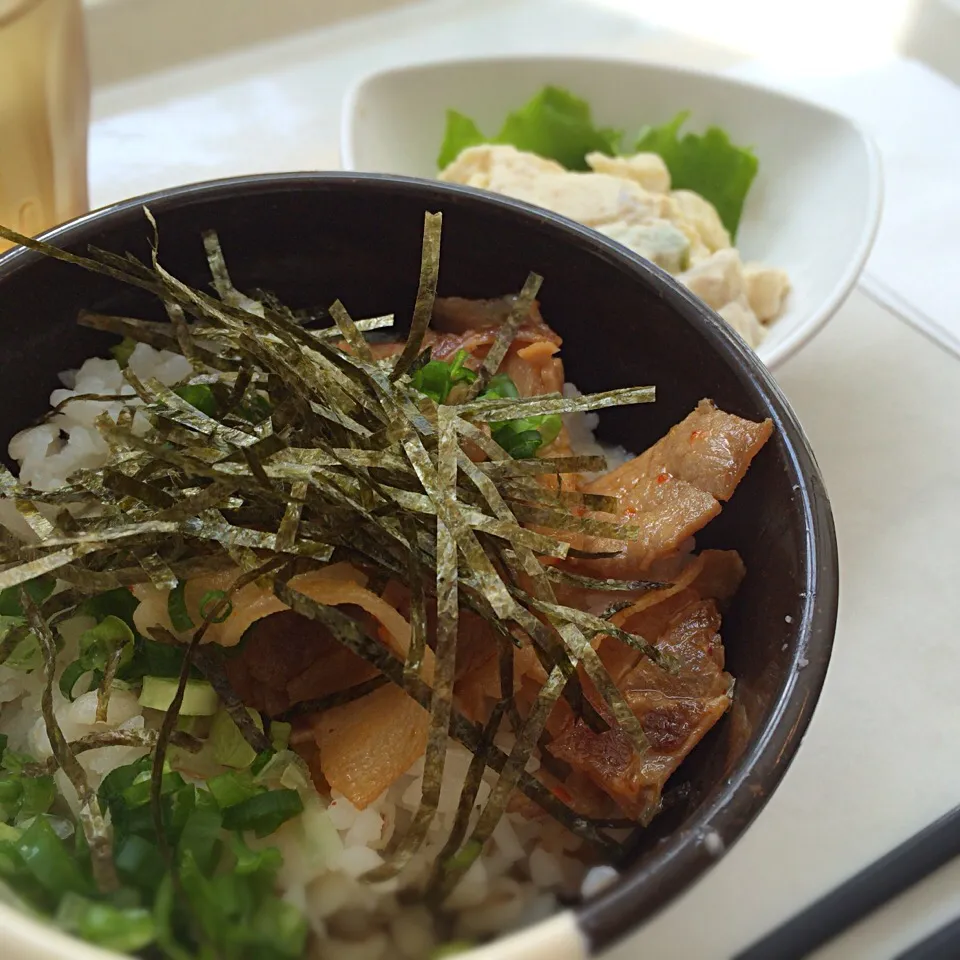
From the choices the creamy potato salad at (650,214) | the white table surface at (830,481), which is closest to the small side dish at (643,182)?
the creamy potato salad at (650,214)

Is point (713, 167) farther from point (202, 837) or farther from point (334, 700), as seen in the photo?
point (202, 837)

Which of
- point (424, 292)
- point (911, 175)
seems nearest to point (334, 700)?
point (424, 292)

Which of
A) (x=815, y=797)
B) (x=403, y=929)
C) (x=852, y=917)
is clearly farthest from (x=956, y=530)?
(x=403, y=929)

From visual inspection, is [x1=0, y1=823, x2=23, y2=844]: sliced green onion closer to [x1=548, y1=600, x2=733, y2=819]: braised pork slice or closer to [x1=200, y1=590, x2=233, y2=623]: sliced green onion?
[x1=200, y1=590, x2=233, y2=623]: sliced green onion

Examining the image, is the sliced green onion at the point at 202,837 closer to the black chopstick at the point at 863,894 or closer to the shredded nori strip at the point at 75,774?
the shredded nori strip at the point at 75,774

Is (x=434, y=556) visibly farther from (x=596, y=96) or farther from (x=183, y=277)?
(x=596, y=96)

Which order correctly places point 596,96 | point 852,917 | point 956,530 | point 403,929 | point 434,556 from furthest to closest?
1. point 596,96
2. point 956,530
3. point 852,917
4. point 434,556
5. point 403,929
